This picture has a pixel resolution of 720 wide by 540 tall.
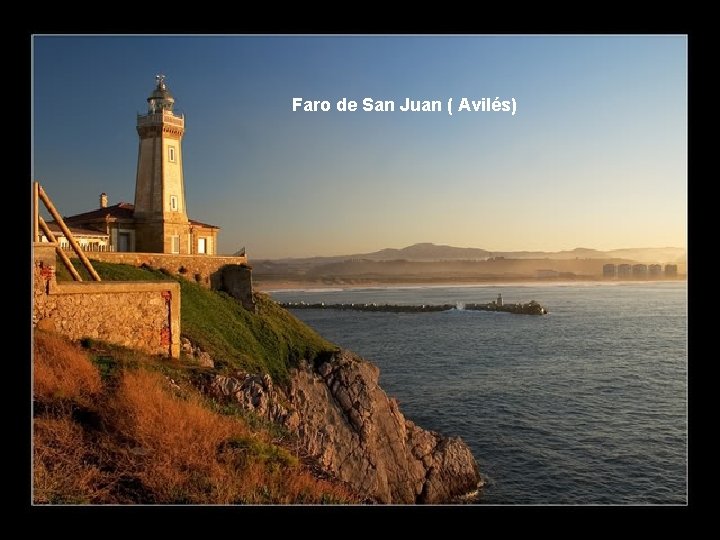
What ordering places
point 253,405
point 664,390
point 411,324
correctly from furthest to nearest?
1. point 411,324
2. point 664,390
3. point 253,405

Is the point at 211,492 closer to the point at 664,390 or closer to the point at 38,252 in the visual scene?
the point at 38,252

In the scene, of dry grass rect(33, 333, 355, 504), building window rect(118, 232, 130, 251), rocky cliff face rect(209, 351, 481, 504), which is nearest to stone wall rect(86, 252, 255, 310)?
building window rect(118, 232, 130, 251)

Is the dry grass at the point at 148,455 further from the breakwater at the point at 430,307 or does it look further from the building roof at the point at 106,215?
the breakwater at the point at 430,307

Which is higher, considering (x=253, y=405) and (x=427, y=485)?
(x=253, y=405)

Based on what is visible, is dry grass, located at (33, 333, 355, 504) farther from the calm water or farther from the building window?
the building window

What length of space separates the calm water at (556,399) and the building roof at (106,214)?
19156 mm

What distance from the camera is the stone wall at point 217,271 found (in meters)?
25.7

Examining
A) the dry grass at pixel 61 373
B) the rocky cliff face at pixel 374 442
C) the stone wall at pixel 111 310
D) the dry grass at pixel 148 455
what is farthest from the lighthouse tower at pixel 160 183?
the dry grass at pixel 148 455

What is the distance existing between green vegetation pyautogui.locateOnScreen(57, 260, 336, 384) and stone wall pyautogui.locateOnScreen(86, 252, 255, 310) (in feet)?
1.80
